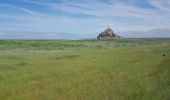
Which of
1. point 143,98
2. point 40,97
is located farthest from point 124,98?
point 40,97

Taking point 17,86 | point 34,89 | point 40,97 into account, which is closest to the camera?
point 40,97

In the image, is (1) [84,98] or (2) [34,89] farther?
(2) [34,89]

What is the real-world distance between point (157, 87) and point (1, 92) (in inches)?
261

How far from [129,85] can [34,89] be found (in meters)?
4.29

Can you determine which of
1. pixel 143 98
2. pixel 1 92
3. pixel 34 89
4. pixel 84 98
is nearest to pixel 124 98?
pixel 143 98

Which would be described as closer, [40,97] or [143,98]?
[143,98]

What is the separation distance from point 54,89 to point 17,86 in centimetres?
237

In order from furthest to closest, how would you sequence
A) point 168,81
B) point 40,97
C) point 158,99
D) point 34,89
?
point 34,89, point 168,81, point 40,97, point 158,99

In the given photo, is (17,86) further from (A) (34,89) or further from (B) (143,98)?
(B) (143,98)

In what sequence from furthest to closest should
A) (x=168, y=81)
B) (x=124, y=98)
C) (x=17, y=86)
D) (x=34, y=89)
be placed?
(x=17, y=86), (x=34, y=89), (x=168, y=81), (x=124, y=98)

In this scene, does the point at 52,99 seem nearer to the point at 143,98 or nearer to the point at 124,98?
the point at 124,98

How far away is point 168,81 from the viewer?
11703 mm

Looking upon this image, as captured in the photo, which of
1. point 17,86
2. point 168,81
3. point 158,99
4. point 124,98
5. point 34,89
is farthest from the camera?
point 17,86

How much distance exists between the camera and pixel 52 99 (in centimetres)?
1019
